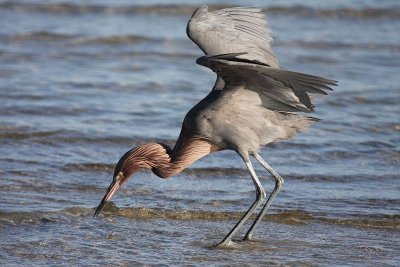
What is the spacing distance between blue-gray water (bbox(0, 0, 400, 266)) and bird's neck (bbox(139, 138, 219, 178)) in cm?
46

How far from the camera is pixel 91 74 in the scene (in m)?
13.5

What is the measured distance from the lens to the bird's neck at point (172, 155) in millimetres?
7652

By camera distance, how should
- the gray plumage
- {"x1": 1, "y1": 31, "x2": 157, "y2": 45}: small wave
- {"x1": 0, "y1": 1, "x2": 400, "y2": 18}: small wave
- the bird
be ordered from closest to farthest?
the gray plumage → the bird → {"x1": 1, "y1": 31, "x2": 157, "y2": 45}: small wave → {"x1": 0, "y1": 1, "x2": 400, "y2": 18}: small wave

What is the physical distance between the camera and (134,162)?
765cm

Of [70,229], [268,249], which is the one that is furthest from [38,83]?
[268,249]

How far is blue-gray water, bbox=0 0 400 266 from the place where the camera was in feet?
23.6

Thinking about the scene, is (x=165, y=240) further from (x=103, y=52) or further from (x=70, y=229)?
(x=103, y=52)

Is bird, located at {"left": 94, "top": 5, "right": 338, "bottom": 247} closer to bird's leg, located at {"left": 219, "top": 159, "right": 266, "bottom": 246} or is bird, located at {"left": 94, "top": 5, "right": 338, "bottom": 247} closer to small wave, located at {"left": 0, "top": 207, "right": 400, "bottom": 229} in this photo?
bird's leg, located at {"left": 219, "top": 159, "right": 266, "bottom": 246}

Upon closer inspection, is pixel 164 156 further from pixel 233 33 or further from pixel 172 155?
pixel 233 33

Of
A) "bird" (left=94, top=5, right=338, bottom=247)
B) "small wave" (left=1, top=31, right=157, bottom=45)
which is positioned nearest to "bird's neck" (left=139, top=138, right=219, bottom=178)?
"bird" (left=94, top=5, right=338, bottom=247)

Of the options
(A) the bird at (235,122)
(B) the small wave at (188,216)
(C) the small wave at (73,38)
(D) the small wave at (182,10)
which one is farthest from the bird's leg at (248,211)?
(D) the small wave at (182,10)

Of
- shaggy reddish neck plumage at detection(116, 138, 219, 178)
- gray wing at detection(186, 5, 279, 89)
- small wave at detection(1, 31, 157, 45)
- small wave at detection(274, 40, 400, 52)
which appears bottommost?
small wave at detection(274, 40, 400, 52)

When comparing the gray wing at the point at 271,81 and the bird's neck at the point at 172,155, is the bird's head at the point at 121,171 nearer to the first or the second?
the bird's neck at the point at 172,155

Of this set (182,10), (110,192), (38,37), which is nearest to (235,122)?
(110,192)
